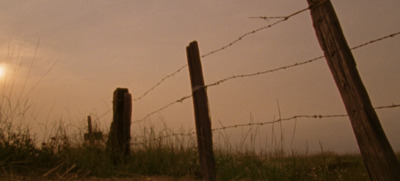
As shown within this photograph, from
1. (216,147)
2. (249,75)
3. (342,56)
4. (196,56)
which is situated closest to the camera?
(342,56)

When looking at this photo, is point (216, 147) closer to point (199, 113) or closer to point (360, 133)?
point (199, 113)

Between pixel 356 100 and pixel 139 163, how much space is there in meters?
3.65

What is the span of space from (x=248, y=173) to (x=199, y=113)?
1.18 metres

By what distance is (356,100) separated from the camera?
2822 millimetres

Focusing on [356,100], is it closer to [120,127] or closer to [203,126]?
[203,126]

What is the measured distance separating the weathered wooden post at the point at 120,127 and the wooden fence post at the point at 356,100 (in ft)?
12.3

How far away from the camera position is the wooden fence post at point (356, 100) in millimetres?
2727

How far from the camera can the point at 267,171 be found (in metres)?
5.08

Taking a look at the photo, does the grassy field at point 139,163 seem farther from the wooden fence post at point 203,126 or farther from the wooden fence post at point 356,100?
the wooden fence post at point 356,100

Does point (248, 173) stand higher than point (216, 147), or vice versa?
point (216, 147)

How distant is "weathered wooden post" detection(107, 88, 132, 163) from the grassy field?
113 mm

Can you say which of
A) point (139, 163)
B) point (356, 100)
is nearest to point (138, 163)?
point (139, 163)

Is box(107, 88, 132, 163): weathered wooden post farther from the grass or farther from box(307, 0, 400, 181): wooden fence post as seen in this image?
box(307, 0, 400, 181): wooden fence post

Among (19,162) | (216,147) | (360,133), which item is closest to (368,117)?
(360,133)
